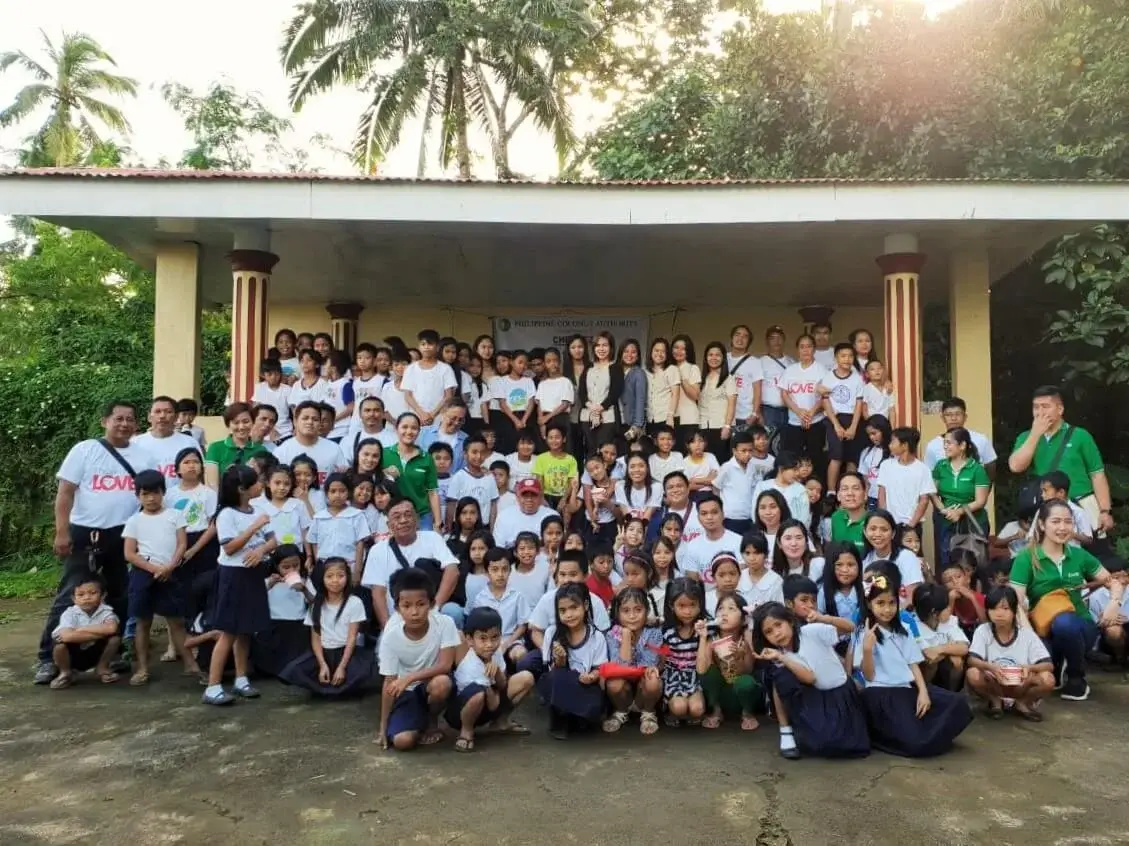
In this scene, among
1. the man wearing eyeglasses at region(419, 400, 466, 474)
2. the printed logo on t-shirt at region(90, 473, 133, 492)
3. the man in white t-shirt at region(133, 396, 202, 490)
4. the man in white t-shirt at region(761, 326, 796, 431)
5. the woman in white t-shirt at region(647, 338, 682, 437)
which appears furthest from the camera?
the man in white t-shirt at region(761, 326, 796, 431)

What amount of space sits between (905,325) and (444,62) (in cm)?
1243

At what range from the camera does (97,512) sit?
510 cm

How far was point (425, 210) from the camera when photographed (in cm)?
646

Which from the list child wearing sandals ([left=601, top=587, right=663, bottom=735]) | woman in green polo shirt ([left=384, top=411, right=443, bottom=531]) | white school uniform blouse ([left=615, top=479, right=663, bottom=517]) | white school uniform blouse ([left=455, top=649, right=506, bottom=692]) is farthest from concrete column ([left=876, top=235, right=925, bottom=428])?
white school uniform blouse ([left=455, top=649, right=506, bottom=692])

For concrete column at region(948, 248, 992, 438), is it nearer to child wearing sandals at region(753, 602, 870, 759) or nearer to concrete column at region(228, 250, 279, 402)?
child wearing sandals at region(753, 602, 870, 759)

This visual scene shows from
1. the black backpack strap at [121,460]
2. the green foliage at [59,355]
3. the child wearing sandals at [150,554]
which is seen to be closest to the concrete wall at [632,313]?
the green foliage at [59,355]

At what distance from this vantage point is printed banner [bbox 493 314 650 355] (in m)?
10.2

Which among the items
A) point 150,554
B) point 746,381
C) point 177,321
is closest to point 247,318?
point 177,321

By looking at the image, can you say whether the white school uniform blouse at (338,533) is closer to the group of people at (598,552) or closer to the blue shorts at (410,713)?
the group of people at (598,552)

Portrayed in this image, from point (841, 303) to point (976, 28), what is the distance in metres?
4.03

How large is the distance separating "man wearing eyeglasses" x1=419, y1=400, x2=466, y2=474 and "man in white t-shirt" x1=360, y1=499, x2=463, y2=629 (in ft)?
4.43

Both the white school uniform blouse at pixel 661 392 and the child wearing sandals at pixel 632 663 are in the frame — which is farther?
the white school uniform blouse at pixel 661 392

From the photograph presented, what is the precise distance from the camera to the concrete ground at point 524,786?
119 inches

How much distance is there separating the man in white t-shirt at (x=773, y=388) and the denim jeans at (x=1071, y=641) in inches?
104
